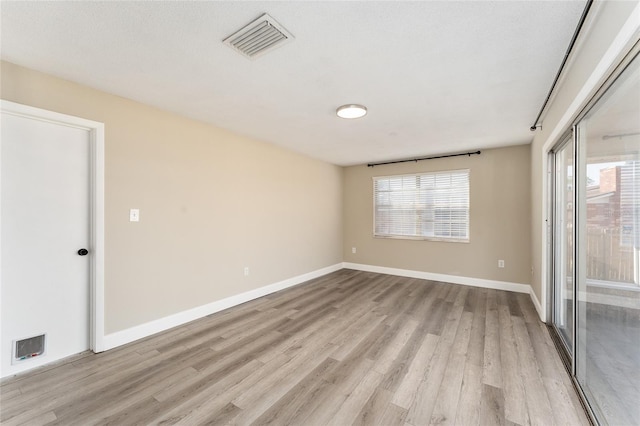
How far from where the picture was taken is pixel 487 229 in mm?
4578

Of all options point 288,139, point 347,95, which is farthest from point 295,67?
point 288,139

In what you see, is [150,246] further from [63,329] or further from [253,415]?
[253,415]

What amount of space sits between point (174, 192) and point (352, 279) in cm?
350

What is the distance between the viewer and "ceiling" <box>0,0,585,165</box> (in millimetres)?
1478

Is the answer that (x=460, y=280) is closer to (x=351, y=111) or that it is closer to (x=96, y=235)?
(x=351, y=111)

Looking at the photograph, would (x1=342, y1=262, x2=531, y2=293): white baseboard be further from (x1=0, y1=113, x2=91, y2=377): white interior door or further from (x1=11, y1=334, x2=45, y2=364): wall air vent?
(x1=11, y1=334, x2=45, y2=364): wall air vent

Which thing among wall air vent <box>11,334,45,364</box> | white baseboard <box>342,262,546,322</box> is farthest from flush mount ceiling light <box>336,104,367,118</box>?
wall air vent <box>11,334,45,364</box>

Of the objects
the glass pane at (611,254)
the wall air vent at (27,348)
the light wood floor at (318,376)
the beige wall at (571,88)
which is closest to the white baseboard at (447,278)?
the beige wall at (571,88)

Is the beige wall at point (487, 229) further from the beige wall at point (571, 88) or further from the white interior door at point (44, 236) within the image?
the white interior door at point (44, 236)

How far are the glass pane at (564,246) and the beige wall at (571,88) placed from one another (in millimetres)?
167

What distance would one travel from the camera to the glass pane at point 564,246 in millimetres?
2305

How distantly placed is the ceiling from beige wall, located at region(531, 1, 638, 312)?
0.10 m

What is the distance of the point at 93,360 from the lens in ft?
7.56

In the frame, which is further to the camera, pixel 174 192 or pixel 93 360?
pixel 174 192
